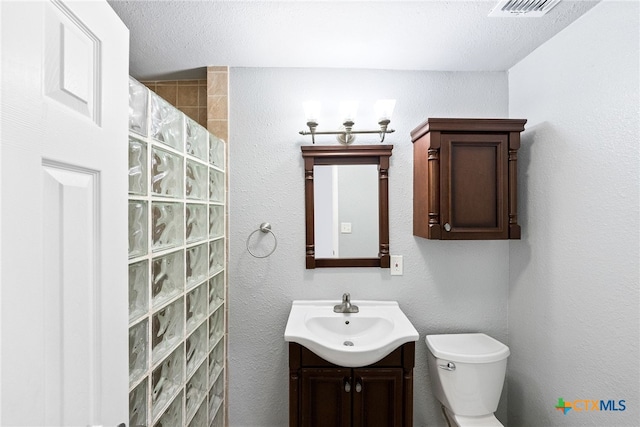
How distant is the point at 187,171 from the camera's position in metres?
1.48

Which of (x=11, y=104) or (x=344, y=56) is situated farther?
(x=344, y=56)

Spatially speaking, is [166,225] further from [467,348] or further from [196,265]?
[467,348]

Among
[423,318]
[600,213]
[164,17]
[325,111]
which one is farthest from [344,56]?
[423,318]

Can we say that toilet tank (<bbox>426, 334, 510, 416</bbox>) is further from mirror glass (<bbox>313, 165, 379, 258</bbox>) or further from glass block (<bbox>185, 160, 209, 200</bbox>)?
glass block (<bbox>185, 160, 209, 200</bbox>)

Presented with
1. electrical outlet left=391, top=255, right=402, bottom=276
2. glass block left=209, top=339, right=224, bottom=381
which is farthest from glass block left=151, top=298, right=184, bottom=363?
electrical outlet left=391, top=255, right=402, bottom=276

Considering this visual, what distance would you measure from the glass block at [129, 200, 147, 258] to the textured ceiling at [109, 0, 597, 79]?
974 millimetres

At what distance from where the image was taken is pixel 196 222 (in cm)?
160

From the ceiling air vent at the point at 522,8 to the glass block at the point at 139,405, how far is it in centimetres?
197

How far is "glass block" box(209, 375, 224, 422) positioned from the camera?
185 cm

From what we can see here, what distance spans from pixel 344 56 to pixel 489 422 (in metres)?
2.12

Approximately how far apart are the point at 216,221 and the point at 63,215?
1.36 meters

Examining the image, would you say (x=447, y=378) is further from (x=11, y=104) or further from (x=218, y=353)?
(x=11, y=104)

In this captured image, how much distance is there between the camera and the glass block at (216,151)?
1.82m

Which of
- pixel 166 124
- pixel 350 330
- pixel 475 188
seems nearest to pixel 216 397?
pixel 350 330
